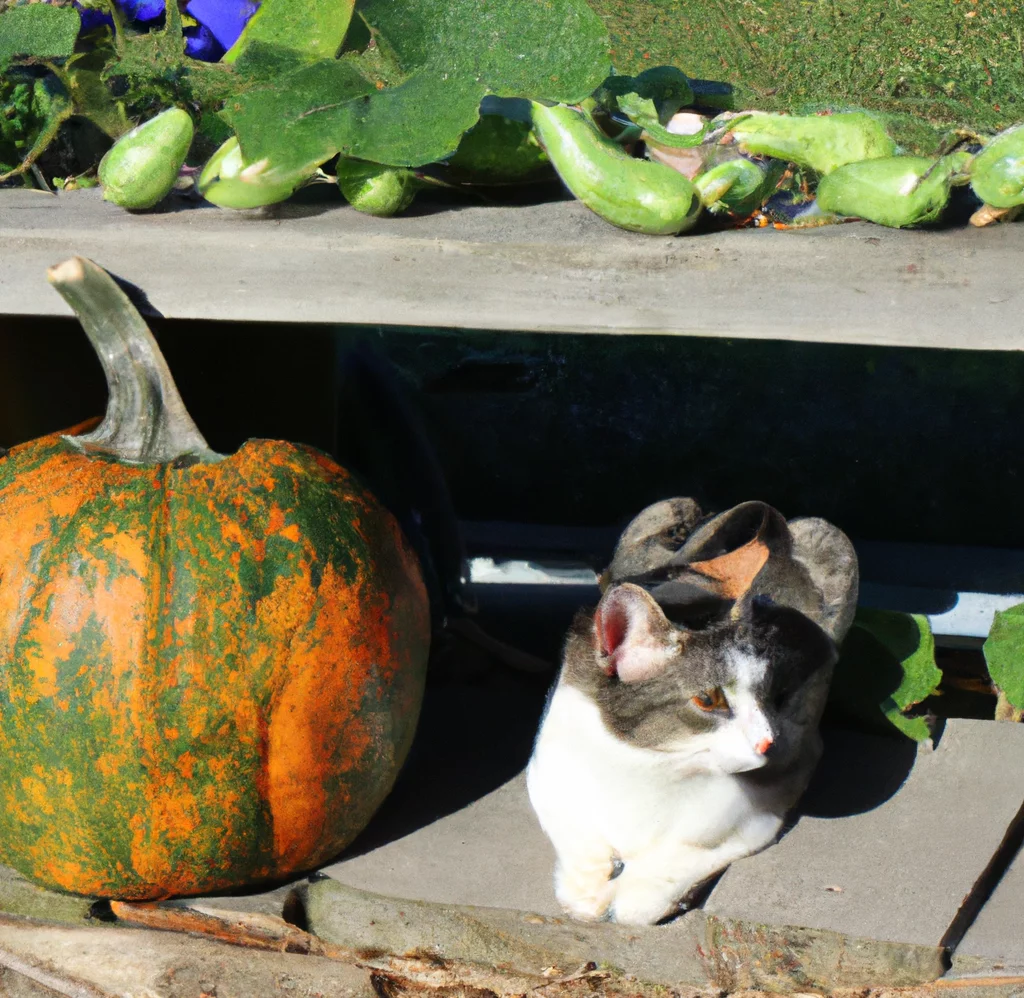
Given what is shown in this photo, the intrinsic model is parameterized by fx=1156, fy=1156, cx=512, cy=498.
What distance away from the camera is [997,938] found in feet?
5.92

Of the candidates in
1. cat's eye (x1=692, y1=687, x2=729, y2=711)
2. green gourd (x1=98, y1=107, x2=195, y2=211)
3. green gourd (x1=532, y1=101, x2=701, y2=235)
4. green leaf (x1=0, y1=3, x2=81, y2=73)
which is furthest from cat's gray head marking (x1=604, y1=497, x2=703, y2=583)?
green leaf (x1=0, y1=3, x2=81, y2=73)

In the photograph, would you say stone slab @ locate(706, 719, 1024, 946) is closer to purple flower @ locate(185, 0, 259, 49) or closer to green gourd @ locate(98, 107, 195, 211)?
green gourd @ locate(98, 107, 195, 211)

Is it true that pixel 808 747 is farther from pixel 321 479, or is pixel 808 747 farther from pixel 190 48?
pixel 190 48

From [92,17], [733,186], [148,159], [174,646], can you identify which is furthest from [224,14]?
[174,646]

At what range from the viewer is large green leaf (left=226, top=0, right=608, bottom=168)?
1597mm

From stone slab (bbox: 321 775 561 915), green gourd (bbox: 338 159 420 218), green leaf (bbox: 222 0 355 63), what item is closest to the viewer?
green gourd (bbox: 338 159 420 218)

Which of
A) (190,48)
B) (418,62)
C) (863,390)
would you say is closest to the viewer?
(418,62)

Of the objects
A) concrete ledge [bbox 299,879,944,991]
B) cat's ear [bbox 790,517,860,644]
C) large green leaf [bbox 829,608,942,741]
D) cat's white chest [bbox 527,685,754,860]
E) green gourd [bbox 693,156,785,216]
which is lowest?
concrete ledge [bbox 299,879,944,991]

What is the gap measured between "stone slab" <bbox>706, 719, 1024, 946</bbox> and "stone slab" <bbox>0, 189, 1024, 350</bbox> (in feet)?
2.89

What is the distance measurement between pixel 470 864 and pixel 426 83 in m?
1.25

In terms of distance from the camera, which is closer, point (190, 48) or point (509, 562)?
point (190, 48)

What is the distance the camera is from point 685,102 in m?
2.01

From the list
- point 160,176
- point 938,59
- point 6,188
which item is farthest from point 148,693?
point 938,59

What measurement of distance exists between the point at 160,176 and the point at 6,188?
42 centimetres
